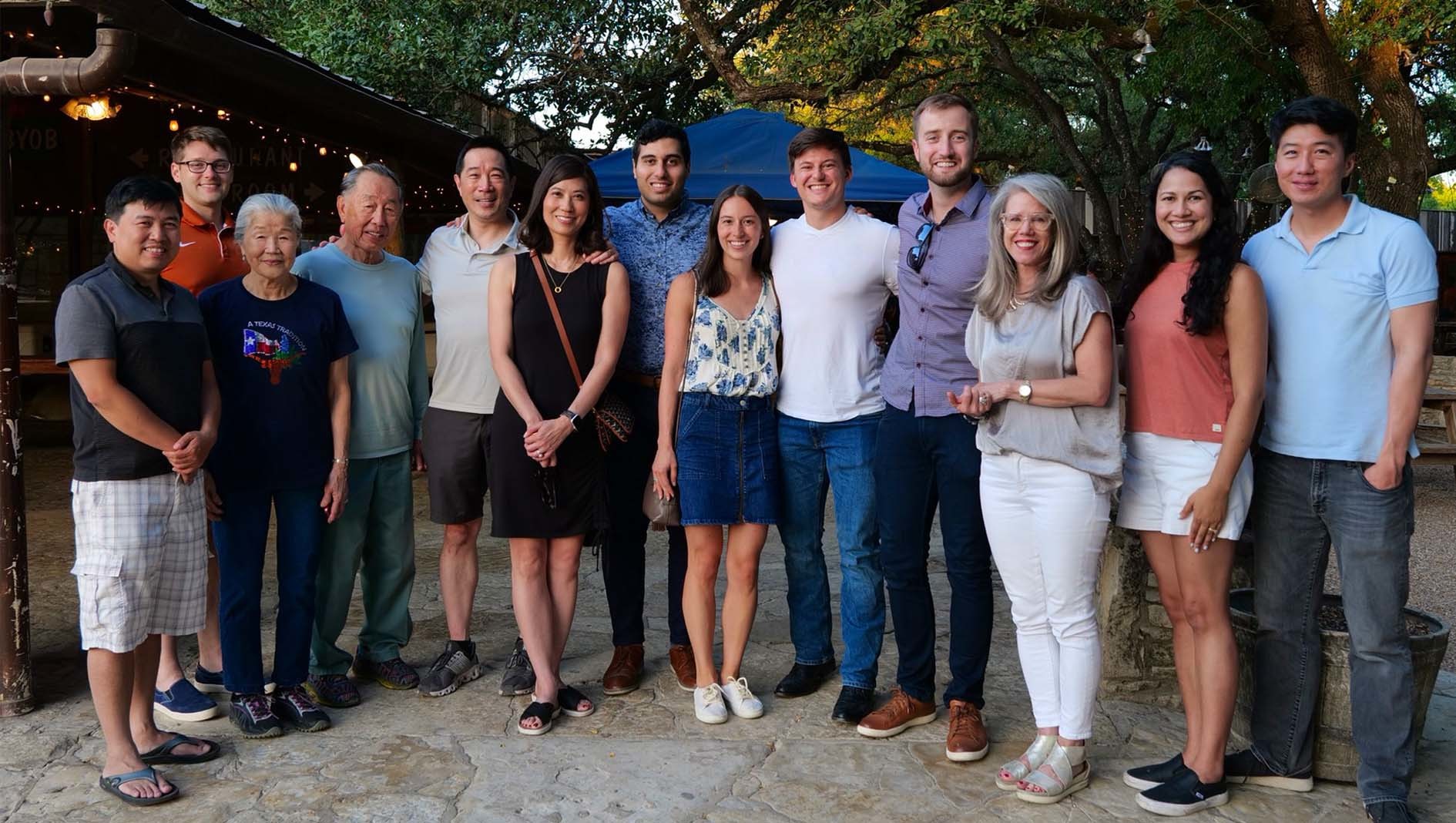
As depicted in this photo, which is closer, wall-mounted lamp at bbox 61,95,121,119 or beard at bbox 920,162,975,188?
beard at bbox 920,162,975,188

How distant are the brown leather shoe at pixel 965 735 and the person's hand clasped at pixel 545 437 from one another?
152 centimetres

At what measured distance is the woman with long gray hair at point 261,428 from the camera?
151 inches

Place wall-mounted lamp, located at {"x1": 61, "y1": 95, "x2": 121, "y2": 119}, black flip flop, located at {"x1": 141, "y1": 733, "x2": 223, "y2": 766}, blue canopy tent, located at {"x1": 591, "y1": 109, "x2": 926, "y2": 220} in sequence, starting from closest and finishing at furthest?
black flip flop, located at {"x1": 141, "y1": 733, "x2": 223, "y2": 766}
wall-mounted lamp, located at {"x1": 61, "y1": 95, "x2": 121, "y2": 119}
blue canopy tent, located at {"x1": 591, "y1": 109, "x2": 926, "y2": 220}

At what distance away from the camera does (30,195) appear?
10.0 m

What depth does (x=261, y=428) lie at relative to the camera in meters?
3.87

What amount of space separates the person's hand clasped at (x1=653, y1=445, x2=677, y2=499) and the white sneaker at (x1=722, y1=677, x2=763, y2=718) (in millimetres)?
699

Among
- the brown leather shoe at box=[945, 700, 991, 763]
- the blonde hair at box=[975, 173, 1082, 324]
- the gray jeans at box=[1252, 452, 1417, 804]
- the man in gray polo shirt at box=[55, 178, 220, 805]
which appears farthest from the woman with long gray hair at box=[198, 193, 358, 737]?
the gray jeans at box=[1252, 452, 1417, 804]

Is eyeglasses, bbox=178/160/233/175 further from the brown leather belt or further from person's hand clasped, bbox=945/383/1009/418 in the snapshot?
person's hand clasped, bbox=945/383/1009/418

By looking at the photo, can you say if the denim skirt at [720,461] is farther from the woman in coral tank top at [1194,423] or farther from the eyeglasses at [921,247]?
the woman in coral tank top at [1194,423]

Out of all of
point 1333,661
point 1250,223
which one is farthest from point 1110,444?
point 1250,223

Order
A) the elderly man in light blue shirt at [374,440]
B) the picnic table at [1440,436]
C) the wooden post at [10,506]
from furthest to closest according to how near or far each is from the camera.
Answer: the picnic table at [1440,436]
the elderly man in light blue shirt at [374,440]
the wooden post at [10,506]

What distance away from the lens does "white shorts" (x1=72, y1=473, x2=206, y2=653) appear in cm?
337

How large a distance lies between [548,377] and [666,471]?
500 mm

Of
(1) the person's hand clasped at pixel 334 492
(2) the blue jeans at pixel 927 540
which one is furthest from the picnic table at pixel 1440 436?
(1) the person's hand clasped at pixel 334 492
